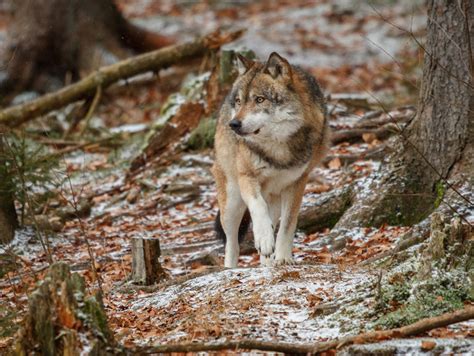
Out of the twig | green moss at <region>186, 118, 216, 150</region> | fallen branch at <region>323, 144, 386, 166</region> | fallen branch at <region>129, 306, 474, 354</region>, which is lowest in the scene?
fallen branch at <region>129, 306, 474, 354</region>

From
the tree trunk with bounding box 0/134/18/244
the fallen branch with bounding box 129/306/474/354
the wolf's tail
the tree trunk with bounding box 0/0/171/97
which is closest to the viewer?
the fallen branch with bounding box 129/306/474/354

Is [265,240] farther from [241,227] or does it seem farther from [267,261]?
[241,227]

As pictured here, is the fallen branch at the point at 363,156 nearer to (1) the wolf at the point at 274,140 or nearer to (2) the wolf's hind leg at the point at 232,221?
(1) the wolf at the point at 274,140

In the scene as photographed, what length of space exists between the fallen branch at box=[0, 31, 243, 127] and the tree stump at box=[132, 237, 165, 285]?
621 cm

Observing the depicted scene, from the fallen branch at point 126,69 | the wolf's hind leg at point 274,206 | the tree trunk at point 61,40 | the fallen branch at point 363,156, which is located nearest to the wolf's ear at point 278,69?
the wolf's hind leg at point 274,206

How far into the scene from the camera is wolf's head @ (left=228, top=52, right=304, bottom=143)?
25.6 ft

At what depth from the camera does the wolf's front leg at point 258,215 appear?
751 cm

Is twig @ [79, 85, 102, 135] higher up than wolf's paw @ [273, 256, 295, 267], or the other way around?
twig @ [79, 85, 102, 135]

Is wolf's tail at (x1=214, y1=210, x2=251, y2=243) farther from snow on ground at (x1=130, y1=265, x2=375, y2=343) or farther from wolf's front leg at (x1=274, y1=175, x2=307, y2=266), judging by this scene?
snow on ground at (x1=130, y1=265, x2=375, y2=343)

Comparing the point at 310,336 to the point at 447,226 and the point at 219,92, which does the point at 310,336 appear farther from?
the point at 219,92

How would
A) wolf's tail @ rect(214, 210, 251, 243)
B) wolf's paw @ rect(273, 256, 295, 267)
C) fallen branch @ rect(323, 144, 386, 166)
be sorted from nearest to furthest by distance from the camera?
1. wolf's paw @ rect(273, 256, 295, 267)
2. wolf's tail @ rect(214, 210, 251, 243)
3. fallen branch @ rect(323, 144, 386, 166)

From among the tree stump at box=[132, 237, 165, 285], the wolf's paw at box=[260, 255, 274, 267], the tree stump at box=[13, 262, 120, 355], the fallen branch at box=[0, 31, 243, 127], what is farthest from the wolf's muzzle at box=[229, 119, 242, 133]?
the fallen branch at box=[0, 31, 243, 127]

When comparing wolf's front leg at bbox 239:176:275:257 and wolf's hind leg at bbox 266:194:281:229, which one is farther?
wolf's hind leg at bbox 266:194:281:229

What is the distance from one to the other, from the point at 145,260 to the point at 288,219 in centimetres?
152
